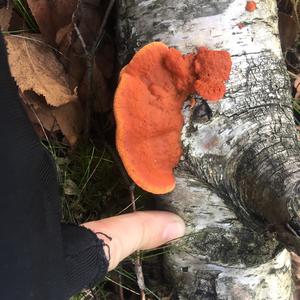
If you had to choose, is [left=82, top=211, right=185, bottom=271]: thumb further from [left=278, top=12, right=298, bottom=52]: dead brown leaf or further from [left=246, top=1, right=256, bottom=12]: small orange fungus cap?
[left=278, top=12, right=298, bottom=52]: dead brown leaf

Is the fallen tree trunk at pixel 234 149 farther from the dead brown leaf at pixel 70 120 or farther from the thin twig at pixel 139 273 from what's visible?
the dead brown leaf at pixel 70 120

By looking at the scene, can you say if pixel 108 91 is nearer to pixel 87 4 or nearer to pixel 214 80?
pixel 87 4

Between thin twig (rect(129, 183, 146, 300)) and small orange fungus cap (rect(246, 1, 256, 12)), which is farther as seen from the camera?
thin twig (rect(129, 183, 146, 300))

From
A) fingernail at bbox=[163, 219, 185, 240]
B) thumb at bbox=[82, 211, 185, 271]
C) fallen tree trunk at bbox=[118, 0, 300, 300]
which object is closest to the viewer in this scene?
fallen tree trunk at bbox=[118, 0, 300, 300]

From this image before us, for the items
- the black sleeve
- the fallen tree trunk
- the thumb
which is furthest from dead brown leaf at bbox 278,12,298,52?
the black sleeve

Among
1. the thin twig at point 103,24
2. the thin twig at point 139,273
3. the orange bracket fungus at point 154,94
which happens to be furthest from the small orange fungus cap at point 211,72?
the thin twig at point 139,273

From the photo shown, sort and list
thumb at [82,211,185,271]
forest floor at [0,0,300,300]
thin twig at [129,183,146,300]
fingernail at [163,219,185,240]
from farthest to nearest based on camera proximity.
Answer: thin twig at [129,183,146,300] < forest floor at [0,0,300,300] < fingernail at [163,219,185,240] < thumb at [82,211,185,271]
